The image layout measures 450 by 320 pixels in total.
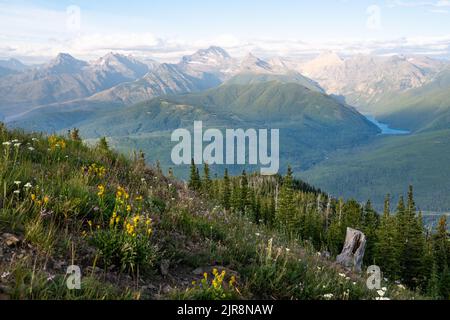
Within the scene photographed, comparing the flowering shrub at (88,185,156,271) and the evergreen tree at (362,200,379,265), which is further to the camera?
the evergreen tree at (362,200,379,265)

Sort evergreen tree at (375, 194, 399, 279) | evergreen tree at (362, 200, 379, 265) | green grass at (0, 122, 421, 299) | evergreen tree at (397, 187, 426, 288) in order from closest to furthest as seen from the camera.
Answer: green grass at (0, 122, 421, 299) → evergreen tree at (375, 194, 399, 279) → evergreen tree at (397, 187, 426, 288) → evergreen tree at (362, 200, 379, 265)

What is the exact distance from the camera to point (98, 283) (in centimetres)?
537

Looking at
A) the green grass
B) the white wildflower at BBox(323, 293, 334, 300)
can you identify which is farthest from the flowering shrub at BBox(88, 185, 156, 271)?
the white wildflower at BBox(323, 293, 334, 300)

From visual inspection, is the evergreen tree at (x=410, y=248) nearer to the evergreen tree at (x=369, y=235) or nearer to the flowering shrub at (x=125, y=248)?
the evergreen tree at (x=369, y=235)

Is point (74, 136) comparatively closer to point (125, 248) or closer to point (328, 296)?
point (125, 248)

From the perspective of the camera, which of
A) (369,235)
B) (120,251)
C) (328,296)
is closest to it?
(328,296)

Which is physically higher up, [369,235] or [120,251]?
[120,251]

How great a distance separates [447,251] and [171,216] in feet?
218

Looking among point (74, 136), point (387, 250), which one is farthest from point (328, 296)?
point (387, 250)

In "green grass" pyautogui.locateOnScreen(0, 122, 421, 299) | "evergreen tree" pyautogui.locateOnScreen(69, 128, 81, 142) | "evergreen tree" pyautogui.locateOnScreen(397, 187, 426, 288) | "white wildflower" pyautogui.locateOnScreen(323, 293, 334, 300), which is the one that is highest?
"evergreen tree" pyautogui.locateOnScreen(69, 128, 81, 142)

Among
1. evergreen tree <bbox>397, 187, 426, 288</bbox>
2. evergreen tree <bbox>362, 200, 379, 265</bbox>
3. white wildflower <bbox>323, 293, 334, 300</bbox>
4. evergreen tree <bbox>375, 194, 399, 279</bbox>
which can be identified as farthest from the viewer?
evergreen tree <bbox>362, 200, 379, 265</bbox>

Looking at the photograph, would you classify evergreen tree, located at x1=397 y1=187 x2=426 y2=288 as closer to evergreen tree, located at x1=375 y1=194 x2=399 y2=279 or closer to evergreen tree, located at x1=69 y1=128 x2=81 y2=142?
evergreen tree, located at x1=375 y1=194 x2=399 y2=279
